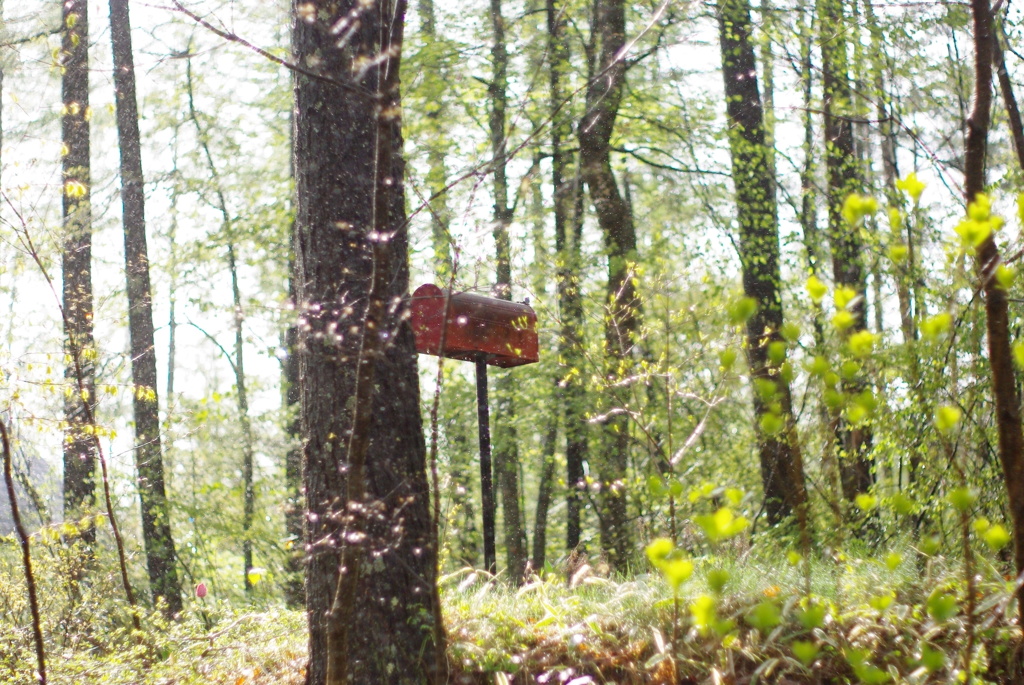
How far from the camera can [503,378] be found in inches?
468

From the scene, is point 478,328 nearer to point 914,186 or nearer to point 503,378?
point 914,186

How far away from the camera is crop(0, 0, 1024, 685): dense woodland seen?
328cm

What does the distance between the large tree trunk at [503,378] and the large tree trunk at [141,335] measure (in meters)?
3.88

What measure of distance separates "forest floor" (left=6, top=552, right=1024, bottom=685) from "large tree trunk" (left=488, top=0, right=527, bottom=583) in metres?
4.48

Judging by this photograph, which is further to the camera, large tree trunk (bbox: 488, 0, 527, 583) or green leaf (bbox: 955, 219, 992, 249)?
large tree trunk (bbox: 488, 0, 527, 583)

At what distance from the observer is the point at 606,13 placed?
932 cm

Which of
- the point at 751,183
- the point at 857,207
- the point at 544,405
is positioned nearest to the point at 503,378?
the point at 544,405

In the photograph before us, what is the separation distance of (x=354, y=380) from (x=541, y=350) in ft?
22.5

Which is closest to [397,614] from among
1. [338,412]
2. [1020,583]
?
[338,412]

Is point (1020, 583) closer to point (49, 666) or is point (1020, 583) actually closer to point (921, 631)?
point (921, 631)

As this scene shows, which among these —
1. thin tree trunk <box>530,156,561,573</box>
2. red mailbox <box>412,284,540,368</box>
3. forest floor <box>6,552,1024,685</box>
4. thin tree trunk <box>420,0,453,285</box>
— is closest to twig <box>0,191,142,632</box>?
forest floor <box>6,552,1024,685</box>

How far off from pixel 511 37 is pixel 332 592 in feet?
A: 26.5

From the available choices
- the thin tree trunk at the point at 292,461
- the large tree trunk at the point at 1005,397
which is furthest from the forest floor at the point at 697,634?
the thin tree trunk at the point at 292,461

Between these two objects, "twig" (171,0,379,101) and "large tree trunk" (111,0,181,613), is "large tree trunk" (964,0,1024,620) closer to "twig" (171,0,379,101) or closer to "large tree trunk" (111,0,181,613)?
"twig" (171,0,379,101)
